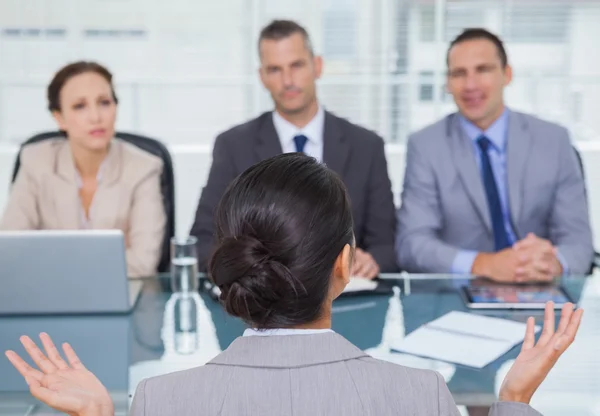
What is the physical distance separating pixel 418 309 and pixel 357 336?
10.8 inches

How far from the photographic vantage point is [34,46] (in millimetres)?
5926

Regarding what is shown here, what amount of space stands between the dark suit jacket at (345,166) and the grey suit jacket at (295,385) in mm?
1923

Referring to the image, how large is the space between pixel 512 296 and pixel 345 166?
1001 mm

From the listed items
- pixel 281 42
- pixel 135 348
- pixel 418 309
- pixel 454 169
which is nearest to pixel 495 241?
pixel 454 169

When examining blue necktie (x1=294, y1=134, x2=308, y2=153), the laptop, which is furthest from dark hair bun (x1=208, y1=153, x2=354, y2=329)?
blue necktie (x1=294, y1=134, x2=308, y2=153)

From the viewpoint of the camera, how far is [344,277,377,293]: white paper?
232 cm

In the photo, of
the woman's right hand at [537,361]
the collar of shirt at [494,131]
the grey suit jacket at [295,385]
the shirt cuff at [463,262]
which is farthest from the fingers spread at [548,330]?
the collar of shirt at [494,131]

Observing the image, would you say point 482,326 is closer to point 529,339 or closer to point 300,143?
point 529,339

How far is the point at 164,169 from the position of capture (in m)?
3.02

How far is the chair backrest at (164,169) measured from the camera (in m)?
2.95

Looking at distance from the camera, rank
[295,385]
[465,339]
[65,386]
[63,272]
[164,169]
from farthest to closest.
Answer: [164,169]
[63,272]
[465,339]
[65,386]
[295,385]

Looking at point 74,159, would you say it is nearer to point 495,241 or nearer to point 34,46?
point 495,241

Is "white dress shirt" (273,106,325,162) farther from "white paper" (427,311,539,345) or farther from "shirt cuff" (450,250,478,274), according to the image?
"white paper" (427,311,539,345)

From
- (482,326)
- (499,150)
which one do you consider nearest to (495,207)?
(499,150)
